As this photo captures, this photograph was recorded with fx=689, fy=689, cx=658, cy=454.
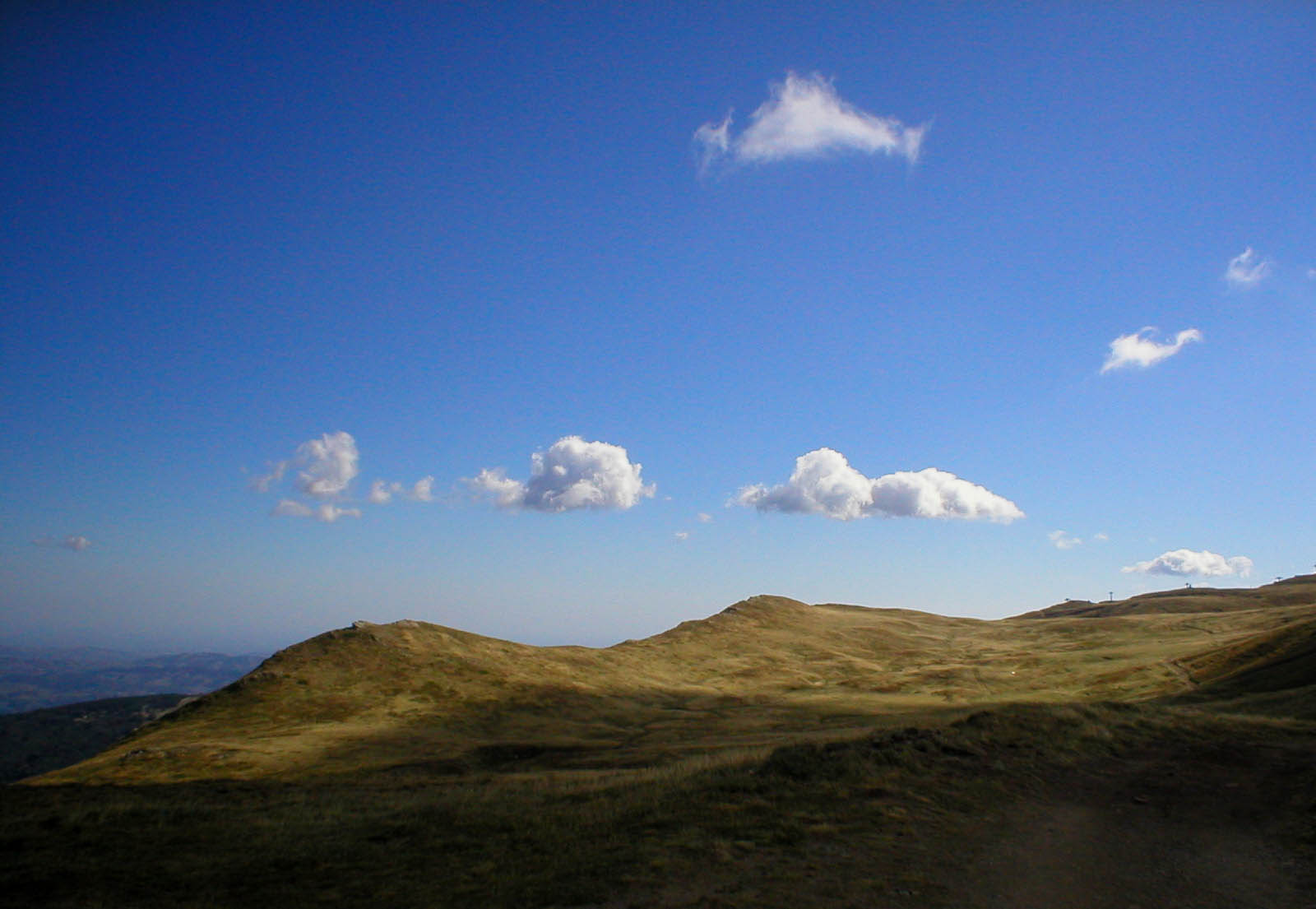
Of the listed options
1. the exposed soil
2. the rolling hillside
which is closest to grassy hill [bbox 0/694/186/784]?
the rolling hillside

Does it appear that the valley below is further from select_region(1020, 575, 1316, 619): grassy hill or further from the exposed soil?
select_region(1020, 575, 1316, 619): grassy hill

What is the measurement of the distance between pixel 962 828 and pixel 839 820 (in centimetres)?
311

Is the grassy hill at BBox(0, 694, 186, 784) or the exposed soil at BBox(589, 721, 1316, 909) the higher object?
the exposed soil at BBox(589, 721, 1316, 909)

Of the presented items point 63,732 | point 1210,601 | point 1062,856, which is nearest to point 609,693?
point 1062,856

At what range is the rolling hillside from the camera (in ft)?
144

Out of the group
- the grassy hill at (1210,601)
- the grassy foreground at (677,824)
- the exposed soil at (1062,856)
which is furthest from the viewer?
the grassy hill at (1210,601)

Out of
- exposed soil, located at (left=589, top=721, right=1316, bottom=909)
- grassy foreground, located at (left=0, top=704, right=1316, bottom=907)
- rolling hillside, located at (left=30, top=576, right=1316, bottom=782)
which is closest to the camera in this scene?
exposed soil, located at (left=589, top=721, right=1316, bottom=909)

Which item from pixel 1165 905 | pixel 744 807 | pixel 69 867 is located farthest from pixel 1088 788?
pixel 69 867

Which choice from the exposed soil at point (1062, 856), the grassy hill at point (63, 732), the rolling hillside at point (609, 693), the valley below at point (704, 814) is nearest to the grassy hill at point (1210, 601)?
the rolling hillside at point (609, 693)

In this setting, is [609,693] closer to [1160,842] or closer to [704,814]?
[704,814]

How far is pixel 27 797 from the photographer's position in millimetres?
22703

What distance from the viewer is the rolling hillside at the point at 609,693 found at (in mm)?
43906

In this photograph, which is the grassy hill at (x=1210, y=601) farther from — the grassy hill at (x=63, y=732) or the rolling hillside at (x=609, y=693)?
the grassy hill at (x=63, y=732)

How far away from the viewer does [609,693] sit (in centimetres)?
6956
